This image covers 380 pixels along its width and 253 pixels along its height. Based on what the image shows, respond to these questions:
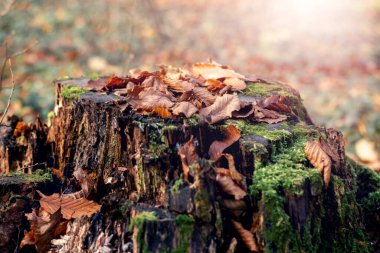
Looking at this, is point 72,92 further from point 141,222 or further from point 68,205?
point 141,222

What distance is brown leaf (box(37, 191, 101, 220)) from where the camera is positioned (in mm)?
2553

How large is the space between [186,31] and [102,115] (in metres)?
8.47

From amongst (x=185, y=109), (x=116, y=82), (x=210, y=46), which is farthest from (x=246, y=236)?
(x=210, y=46)

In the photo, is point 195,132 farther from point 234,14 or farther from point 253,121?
point 234,14

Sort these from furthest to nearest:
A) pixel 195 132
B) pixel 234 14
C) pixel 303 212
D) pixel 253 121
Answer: pixel 234 14, pixel 253 121, pixel 195 132, pixel 303 212

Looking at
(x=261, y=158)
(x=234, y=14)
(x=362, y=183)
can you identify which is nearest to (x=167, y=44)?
(x=234, y=14)

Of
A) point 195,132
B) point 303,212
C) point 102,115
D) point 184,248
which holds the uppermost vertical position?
point 102,115

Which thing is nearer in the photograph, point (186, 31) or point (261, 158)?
point (261, 158)

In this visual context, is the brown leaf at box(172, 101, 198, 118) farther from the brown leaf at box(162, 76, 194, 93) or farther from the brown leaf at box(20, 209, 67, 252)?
the brown leaf at box(20, 209, 67, 252)

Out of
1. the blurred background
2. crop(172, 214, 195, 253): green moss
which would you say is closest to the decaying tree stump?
crop(172, 214, 195, 253): green moss

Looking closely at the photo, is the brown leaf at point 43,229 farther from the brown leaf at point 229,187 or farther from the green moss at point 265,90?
the green moss at point 265,90

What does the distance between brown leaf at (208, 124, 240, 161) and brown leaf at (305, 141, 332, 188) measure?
43cm

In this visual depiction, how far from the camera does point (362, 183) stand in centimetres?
332

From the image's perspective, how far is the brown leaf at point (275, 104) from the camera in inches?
118
